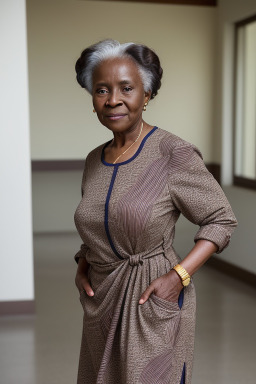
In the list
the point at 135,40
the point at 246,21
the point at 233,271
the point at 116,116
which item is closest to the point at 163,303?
the point at 116,116

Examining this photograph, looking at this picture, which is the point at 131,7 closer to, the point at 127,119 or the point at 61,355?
the point at 61,355

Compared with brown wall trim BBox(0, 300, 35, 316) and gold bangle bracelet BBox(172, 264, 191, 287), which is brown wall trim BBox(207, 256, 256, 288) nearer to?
brown wall trim BBox(0, 300, 35, 316)

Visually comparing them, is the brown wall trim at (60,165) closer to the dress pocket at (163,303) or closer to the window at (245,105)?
the window at (245,105)

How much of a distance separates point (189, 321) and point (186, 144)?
1.75 ft

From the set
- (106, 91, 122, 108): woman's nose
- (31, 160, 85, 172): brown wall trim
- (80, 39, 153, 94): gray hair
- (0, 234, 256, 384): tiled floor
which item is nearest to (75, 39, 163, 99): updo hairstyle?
(80, 39, 153, 94): gray hair

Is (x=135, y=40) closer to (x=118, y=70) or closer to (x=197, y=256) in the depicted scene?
(x=118, y=70)

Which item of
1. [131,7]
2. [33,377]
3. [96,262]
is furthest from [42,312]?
[131,7]

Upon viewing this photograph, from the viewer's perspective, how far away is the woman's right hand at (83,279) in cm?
207

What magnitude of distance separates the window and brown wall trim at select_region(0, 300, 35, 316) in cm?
272

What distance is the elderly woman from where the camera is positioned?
187cm

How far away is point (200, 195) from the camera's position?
73.8 inches

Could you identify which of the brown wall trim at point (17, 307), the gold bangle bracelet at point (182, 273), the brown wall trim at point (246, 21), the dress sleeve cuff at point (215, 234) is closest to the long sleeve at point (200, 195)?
the dress sleeve cuff at point (215, 234)

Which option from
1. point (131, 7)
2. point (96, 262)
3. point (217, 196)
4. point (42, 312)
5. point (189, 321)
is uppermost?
point (131, 7)

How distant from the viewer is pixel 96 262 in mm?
2035
